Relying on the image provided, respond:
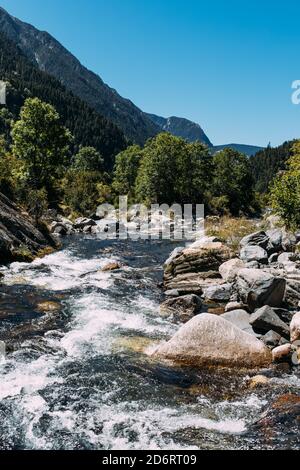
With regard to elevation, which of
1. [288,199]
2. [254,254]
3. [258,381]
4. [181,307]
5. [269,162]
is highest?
[269,162]

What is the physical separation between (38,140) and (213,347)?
4715 cm

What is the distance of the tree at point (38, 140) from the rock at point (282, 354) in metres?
44.8

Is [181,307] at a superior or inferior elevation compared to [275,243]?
inferior

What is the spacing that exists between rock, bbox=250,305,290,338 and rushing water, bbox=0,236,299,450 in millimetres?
2942

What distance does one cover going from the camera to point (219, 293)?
1906cm

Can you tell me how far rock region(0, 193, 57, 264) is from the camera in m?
24.3

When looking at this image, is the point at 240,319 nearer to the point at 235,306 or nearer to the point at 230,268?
the point at 235,306

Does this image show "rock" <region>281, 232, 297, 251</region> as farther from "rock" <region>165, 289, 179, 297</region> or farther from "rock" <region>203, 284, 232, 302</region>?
"rock" <region>165, 289, 179, 297</region>

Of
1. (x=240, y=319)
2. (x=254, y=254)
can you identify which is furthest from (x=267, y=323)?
(x=254, y=254)

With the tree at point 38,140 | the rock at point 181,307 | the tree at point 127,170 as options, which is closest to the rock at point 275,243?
the rock at point 181,307

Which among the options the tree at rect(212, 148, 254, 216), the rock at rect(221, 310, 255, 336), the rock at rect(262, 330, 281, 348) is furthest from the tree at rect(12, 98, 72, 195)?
the rock at rect(262, 330, 281, 348)

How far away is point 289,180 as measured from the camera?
2764 cm

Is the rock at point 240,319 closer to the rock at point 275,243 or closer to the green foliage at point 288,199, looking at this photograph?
the rock at point 275,243

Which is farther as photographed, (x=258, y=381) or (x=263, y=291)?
(x=263, y=291)
